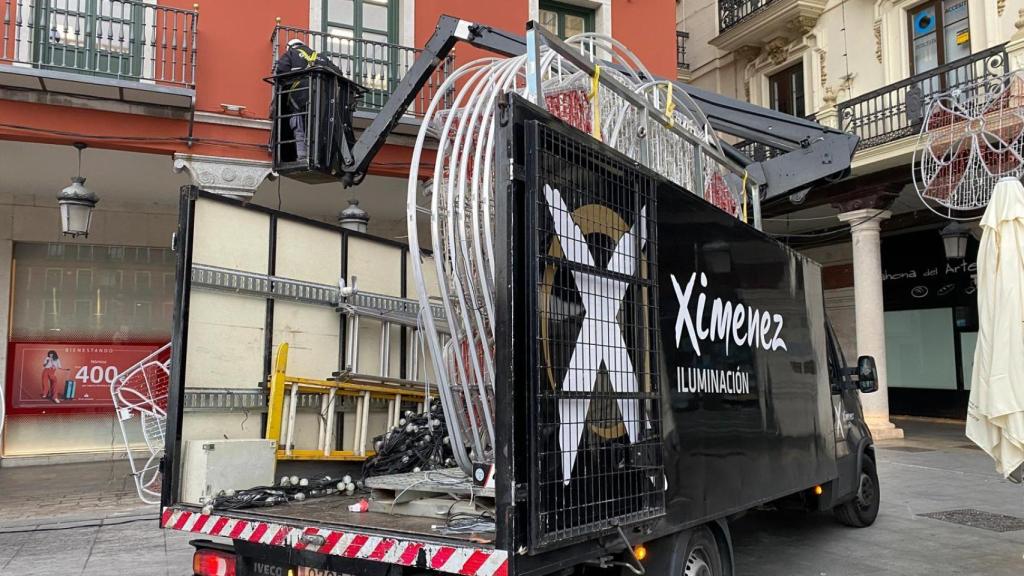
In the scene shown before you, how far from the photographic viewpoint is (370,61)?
9.98 metres

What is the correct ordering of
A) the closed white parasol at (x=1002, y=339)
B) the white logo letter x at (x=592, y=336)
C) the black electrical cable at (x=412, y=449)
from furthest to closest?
the closed white parasol at (x=1002, y=339) < the black electrical cable at (x=412, y=449) < the white logo letter x at (x=592, y=336)

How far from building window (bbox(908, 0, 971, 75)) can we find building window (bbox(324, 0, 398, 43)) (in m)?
9.97

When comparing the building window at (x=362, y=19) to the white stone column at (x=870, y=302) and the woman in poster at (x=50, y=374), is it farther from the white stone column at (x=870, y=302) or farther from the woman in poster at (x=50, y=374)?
the white stone column at (x=870, y=302)

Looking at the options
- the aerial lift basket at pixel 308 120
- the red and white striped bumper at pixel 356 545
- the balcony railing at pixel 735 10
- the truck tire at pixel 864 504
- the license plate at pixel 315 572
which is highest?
the balcony railing at pixel 735 10

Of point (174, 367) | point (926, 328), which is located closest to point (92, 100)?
point (174, 367)

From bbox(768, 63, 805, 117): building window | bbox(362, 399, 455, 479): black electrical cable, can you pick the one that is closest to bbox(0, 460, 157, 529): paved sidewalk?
bbox(362, 399, 455, 479): black electrical cable

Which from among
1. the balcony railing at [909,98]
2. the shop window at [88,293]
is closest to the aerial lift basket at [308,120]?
the shop window at [88,293]

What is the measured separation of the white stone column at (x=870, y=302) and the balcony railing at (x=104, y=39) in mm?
11948

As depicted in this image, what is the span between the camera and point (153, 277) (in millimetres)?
12742

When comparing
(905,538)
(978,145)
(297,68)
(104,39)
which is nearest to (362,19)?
(104,39)

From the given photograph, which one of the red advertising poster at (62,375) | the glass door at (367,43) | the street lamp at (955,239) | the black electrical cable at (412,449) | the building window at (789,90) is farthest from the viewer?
the building window at (789,90)

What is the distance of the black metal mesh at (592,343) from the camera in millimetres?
2865

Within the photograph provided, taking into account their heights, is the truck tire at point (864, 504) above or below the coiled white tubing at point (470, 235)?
below

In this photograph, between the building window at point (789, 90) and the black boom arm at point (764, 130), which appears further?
the building window at point (789, 90)
